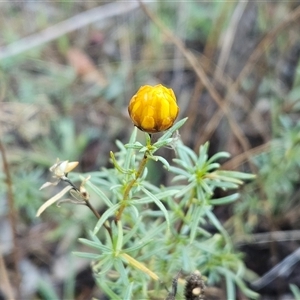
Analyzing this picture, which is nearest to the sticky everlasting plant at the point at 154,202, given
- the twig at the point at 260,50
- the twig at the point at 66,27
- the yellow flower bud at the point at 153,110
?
the yellow flower bud at the point at 153,110

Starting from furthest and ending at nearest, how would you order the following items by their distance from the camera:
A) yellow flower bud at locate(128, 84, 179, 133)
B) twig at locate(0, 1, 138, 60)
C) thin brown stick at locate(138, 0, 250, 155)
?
twig at locate(0, 1, 138, 60), thin brown stick at locate(138, 0, 250, 155), yellow flower bud at locate(128, 84, 179, 133)

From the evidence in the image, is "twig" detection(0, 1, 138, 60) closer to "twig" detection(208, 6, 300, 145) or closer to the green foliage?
"twig" detection(208, 6, 300, 145)

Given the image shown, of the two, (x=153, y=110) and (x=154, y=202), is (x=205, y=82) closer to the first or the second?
(x=154, y=202)

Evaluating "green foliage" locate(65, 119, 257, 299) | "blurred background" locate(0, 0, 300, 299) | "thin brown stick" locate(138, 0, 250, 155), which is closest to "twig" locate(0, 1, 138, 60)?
"blurred background" locate(0, 0, 300, 299)

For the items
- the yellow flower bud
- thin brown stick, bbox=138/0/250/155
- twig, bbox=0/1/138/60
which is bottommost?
the yellow flower bud

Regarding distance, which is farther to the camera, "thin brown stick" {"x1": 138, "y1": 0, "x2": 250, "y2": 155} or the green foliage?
"thin brown stick" {"x1": 138, "y1": 0, "x2": 250, "y2": 155}

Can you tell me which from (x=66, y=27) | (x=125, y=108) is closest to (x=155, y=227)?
(x=125, y=108)

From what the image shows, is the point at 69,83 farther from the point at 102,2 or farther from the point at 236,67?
the point at 236,67

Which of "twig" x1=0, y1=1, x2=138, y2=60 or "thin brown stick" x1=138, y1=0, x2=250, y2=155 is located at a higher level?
"twig" x1=0, y1=1, x2=138, y2=60
